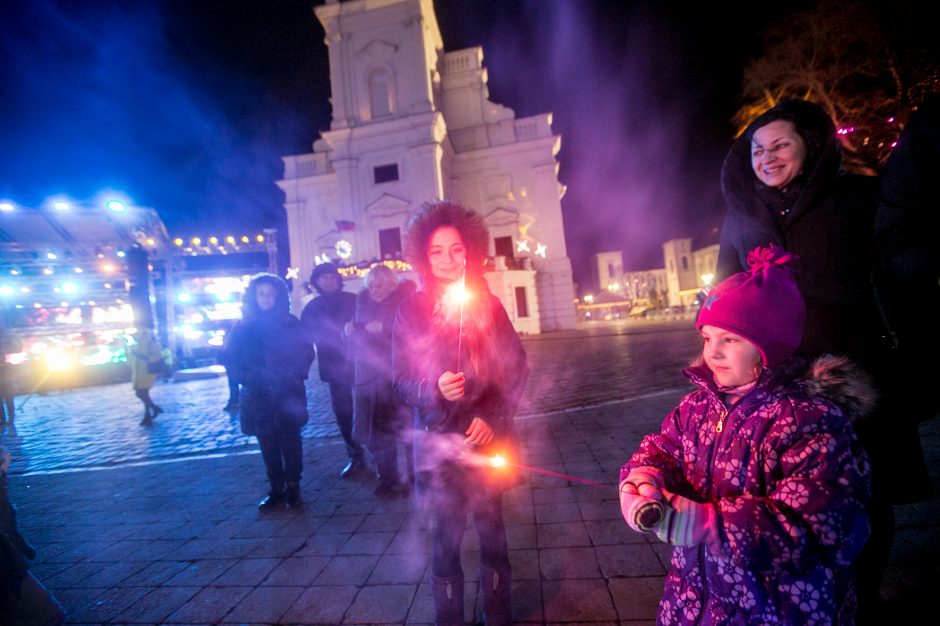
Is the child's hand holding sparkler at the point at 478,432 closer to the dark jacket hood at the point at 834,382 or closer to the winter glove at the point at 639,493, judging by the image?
the winter glove at the point at 639,493

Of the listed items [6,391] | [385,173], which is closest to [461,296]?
[6,391]

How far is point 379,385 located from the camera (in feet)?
12.9

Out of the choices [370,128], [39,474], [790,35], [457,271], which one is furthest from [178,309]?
[790,35]

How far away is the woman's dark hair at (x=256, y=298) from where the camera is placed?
4051 mm

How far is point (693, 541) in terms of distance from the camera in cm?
117

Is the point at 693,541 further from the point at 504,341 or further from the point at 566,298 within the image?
the point at 566,298

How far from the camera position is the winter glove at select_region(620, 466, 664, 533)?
1.20m

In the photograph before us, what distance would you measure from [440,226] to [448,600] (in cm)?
186

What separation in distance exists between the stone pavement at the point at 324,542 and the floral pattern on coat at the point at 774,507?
3.61 ft

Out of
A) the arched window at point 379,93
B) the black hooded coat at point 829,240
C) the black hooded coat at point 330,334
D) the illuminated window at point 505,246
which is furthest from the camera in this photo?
the illuminated window at point 505,246

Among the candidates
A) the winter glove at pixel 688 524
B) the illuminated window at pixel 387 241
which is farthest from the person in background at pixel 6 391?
the illuminated window at pixel 387 241

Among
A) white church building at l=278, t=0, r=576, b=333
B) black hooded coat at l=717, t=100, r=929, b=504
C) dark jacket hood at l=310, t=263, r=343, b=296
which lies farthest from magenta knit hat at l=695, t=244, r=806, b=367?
white church building at l=278, t=0, r=576, b=333

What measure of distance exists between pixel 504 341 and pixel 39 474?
25.4ft

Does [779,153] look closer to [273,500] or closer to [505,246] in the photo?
[273,500]
